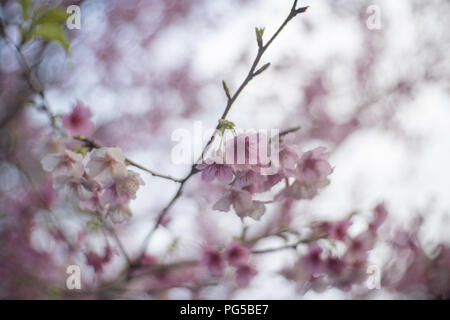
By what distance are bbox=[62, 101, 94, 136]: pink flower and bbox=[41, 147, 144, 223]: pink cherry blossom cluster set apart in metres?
0.38

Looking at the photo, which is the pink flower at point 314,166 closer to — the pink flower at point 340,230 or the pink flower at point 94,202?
the pink flower at point 340,230

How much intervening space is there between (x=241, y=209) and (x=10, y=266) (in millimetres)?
3245

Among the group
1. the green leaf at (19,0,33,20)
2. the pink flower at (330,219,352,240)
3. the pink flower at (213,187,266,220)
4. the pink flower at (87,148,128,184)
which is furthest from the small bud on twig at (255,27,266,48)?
the pink flower at (330,219,352,240)

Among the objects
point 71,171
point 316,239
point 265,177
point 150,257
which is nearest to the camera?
point 265,177

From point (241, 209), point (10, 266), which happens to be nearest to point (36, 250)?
point (10, 266)

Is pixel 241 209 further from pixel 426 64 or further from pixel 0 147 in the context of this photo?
pixel 426 64

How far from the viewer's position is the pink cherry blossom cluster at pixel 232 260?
5.52 ft

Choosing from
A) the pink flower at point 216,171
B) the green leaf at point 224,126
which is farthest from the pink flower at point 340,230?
the green leaf at point 224,126

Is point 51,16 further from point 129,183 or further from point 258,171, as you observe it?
point 258,171

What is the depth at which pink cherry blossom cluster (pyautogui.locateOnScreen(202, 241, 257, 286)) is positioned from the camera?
168 centimetres

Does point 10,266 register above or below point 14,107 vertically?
below

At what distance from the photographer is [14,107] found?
2957 millimetres

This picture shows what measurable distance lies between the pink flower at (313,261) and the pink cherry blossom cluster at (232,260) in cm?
30
